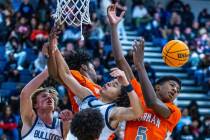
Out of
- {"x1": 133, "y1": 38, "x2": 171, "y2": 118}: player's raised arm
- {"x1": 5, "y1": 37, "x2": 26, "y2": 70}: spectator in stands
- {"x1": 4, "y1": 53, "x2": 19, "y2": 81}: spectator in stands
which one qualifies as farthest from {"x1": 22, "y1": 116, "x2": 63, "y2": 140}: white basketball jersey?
{"x1": 5, "y1": 37, "x2": 26, "y2": 70}: spectator in stands

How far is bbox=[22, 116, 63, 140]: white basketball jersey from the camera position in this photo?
727 centimetres

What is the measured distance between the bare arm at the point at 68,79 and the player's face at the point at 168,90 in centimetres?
72

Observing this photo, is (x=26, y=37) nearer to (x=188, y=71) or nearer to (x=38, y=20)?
(x=38, y=20)

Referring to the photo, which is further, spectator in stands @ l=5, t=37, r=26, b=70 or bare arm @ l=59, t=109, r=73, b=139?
spectator in stands @ l=5, t=37, r=26, b=70

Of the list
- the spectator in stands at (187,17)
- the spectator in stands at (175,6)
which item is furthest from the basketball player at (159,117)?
the spectator in stands at (175,6)

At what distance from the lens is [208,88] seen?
18828mm

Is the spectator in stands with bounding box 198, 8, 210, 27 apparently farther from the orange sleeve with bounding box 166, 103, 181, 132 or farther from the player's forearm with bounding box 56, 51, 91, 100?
the player's forearm with bounding box 56, 51, 91, 100

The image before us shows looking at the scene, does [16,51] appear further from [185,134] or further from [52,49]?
[52,49]

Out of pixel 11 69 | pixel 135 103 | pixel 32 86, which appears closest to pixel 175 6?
pixel 11 69

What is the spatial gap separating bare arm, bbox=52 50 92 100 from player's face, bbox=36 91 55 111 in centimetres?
24

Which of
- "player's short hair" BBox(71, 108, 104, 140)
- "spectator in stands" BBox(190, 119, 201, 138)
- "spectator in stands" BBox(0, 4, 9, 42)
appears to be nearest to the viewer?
"player's short hair" BBox(71, 108, 104, 140)

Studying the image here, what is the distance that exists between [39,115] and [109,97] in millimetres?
823

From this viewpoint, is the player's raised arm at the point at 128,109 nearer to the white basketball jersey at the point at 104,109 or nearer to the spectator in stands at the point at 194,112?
the white basketball jersey at the point at 104,109

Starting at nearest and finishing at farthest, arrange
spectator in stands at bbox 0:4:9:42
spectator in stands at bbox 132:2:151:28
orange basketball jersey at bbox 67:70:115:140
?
1. orange basketball jersey at bbox 67:70:115:140
2. spectator in stands at bbox 0:4:9:42
3. spectator in stands at bbox 132:2:151:28
